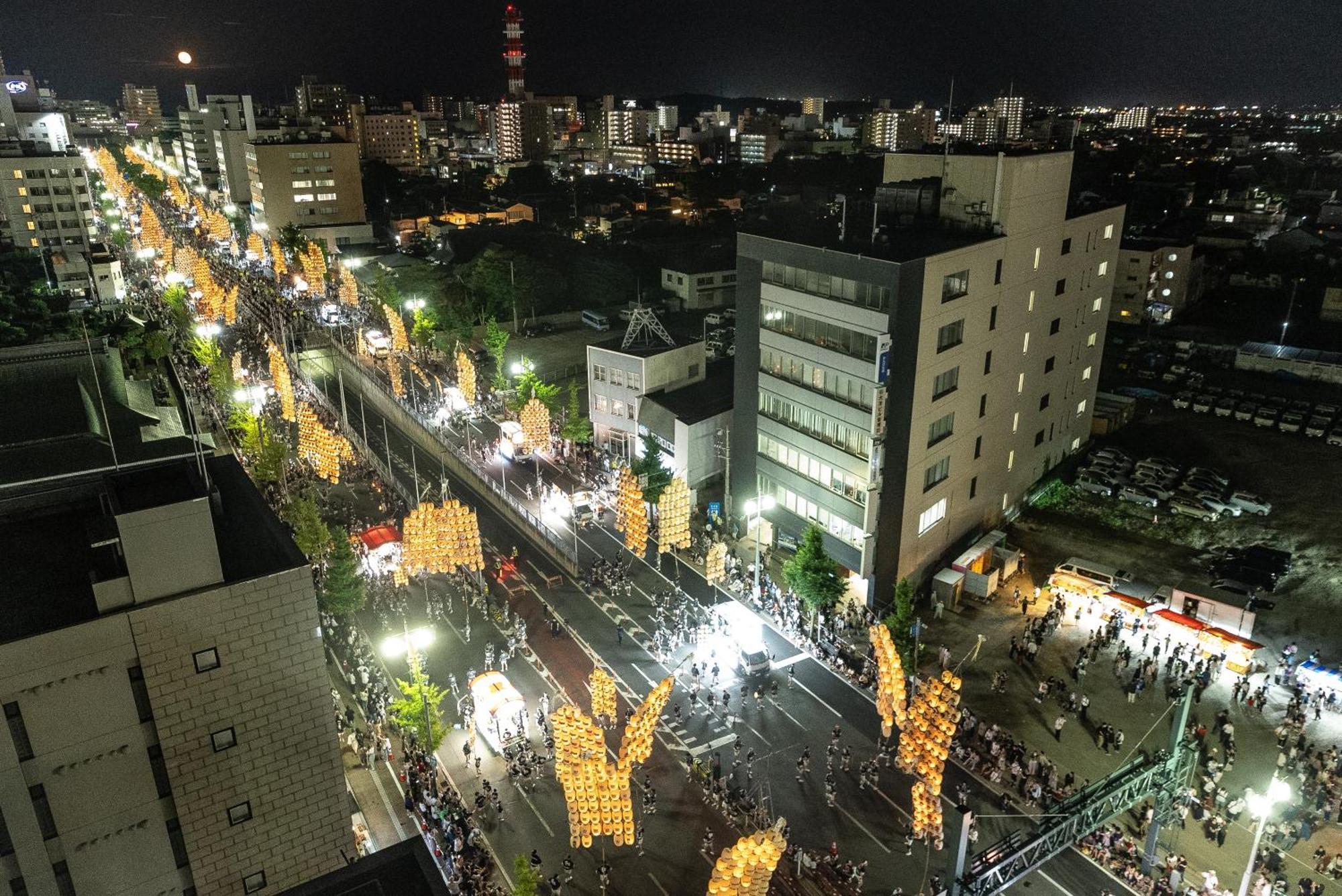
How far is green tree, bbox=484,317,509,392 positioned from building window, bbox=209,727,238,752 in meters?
49.4

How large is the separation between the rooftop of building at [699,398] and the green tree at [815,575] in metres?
13.9

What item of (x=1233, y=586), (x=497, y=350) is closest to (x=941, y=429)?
(x=1233, y=586)

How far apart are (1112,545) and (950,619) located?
1307 cm

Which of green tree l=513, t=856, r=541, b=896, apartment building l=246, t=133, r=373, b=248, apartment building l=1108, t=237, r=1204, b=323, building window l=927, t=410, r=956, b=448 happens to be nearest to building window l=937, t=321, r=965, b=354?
building window l=927, t=410, r=956, b=448

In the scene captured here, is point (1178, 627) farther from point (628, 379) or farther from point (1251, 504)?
point (628, 379)

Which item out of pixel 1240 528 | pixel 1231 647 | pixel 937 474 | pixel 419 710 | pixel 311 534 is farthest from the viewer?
pixel 1240 528

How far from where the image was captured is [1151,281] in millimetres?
87188

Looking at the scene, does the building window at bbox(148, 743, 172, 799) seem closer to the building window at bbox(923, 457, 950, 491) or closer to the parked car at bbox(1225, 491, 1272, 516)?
the building window at bbox(923, 457, 950, 491)

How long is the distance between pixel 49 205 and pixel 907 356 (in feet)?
316

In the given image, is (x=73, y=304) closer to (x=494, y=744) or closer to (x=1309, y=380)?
(x=494, y=744)

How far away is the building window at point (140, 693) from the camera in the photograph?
741 inches

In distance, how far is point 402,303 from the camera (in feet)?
284

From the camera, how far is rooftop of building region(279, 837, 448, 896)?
15320 mm

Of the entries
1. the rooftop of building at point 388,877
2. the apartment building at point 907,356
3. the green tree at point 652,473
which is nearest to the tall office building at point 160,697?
the rooftop of building at point 388,877
